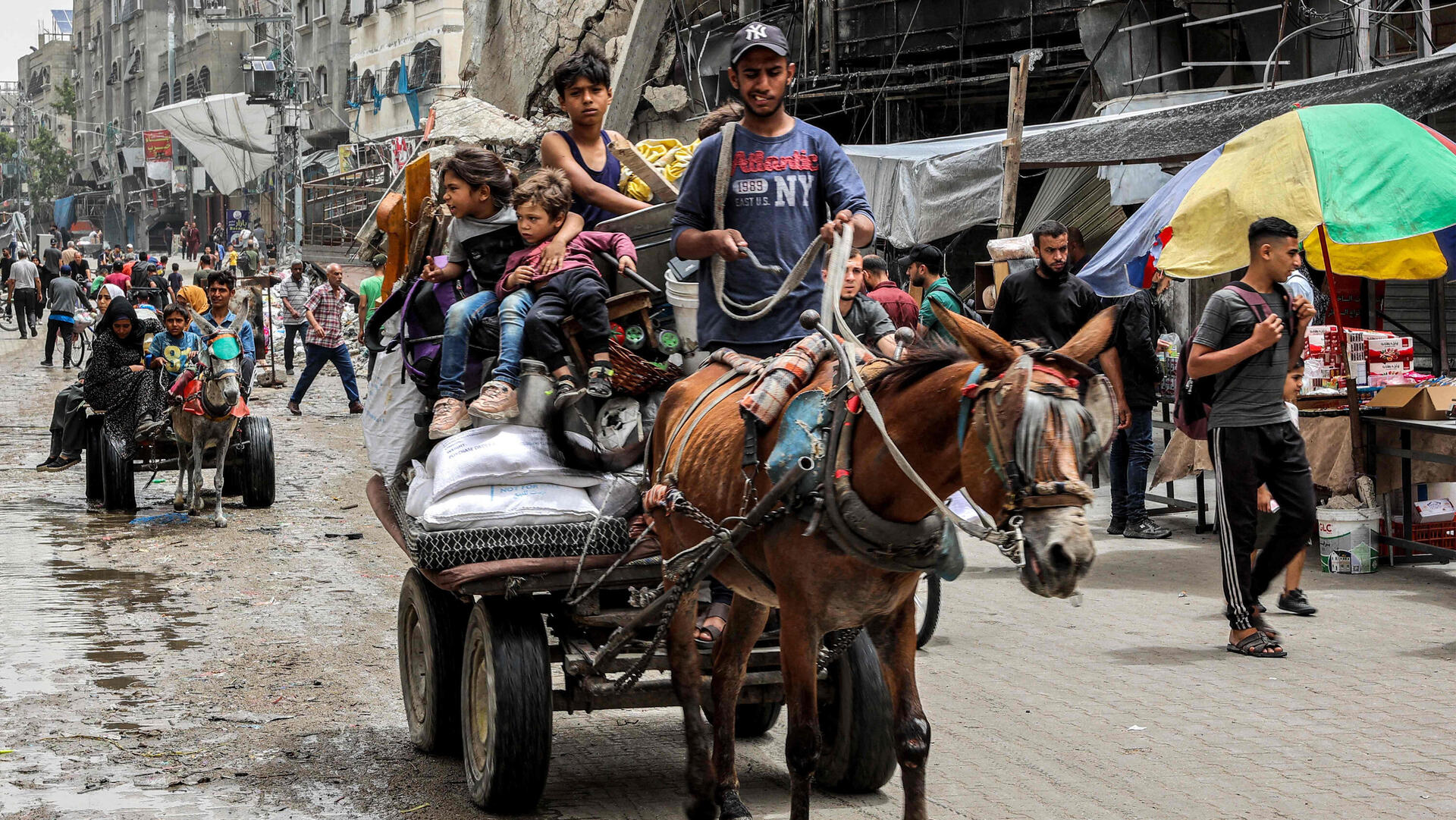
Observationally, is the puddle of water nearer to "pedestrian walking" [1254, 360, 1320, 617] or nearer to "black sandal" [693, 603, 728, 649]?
"black sandal" [693, 603, 728, 649]

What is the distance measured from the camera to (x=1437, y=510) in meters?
9.16

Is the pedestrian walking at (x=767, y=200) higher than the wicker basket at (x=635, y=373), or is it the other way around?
the pedestrian walking at (x=767, y=200)

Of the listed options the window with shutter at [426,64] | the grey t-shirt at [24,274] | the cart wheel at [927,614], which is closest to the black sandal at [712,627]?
the cart wheel at [927,614]

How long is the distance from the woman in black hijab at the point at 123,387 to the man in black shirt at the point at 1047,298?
7.55 meters

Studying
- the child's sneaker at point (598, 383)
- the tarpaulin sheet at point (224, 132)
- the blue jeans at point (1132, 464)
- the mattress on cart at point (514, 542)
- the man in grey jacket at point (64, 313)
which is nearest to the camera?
the mattress on cart at point (514, 542)

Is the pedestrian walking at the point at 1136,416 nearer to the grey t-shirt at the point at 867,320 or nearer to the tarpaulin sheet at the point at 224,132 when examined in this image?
the grey t-shirt at the point at 867,320

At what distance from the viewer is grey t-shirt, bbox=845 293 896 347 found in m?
5.11

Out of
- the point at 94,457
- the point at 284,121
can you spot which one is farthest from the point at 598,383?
the point at 284,121

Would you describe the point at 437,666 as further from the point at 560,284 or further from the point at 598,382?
the point at 560,284

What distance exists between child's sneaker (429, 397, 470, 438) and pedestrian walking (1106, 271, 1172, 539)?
6.64 metres

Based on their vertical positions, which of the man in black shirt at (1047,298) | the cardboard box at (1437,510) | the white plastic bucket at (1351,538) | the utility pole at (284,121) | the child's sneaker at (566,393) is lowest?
the white plastic bucket at (1351,538)

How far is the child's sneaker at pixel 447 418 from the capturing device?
538 cm

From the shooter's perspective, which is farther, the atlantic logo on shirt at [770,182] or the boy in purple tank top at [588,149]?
the boy in purple tank top at [588,149]

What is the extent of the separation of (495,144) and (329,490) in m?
9.51
